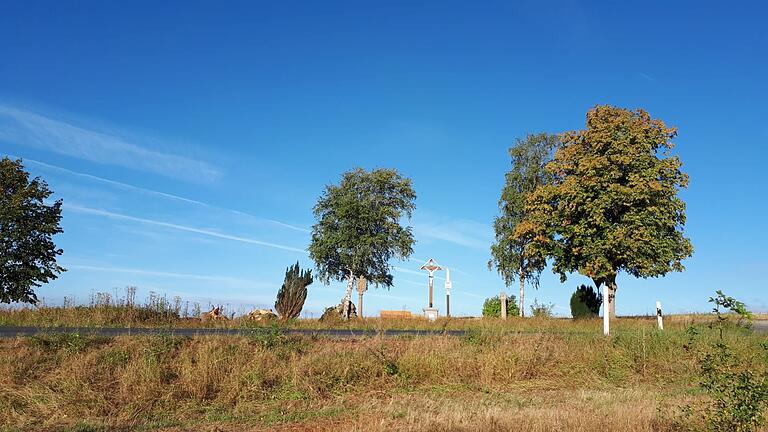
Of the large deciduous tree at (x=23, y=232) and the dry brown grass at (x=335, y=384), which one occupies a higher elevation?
the large deciduous tree at (x=23, y=232)

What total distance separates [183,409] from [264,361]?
2.24 meters

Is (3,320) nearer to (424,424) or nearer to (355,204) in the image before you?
(424,424)

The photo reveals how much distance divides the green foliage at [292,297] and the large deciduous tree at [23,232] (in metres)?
15.5

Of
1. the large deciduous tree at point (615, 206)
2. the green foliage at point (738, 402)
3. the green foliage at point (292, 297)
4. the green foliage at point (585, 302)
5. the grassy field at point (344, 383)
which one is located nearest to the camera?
the green foliage at point (738, 402)

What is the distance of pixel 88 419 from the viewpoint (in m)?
10.1

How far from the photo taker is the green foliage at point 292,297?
28328 millimetres

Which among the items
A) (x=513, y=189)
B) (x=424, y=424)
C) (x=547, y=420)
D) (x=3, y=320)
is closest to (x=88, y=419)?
(x=424, y=424)

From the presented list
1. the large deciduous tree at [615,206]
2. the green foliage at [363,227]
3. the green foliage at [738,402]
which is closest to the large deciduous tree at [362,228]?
the green foliage at [363,227]

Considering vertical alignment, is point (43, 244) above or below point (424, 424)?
above

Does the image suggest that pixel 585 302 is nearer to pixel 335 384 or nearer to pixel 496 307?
pixel 496 307

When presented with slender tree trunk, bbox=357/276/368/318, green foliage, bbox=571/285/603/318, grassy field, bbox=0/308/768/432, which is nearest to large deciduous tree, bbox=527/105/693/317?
green foliage, bbox=571/285/603/318

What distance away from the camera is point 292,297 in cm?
2866

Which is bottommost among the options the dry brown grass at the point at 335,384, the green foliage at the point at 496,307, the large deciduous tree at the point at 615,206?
the dry brown grass at the point at 335,384

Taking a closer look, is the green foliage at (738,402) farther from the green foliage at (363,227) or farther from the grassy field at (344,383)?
the green foliage at (363,227)
